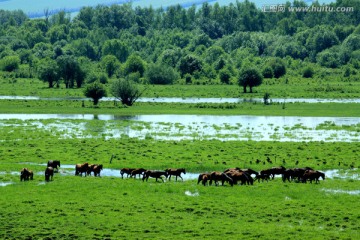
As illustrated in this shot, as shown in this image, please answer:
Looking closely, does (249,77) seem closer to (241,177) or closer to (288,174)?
(288,174)

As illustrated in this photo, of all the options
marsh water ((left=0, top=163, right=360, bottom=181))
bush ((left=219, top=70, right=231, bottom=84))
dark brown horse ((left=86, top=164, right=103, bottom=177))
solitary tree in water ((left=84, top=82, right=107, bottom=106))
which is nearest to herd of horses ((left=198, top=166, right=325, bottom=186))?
marsh water ((left=0, top=163, right=360, bottom=181))

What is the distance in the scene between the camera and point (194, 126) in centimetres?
6631

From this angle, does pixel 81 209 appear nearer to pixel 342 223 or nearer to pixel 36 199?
pixel 36 199

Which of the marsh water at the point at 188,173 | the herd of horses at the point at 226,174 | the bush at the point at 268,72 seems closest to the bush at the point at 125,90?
the marsh water at the point at 188,173

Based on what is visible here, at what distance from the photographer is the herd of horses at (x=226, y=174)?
118 feet

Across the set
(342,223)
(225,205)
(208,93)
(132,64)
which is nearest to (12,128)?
(225,205)

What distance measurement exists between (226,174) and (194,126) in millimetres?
30342

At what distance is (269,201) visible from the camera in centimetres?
3203

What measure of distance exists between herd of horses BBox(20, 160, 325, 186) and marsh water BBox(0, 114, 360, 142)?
18.0m

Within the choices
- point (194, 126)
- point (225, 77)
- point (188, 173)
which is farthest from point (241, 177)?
point (225, 77)

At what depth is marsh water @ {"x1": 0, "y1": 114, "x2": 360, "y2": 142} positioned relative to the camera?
191 feet

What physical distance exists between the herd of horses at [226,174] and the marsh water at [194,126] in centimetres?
1799

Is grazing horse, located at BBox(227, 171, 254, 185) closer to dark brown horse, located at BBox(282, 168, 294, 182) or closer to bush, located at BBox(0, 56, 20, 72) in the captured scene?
dark brown horse, located at BBox(282, 168, 294, 182)

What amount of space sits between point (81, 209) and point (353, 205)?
11.7m
